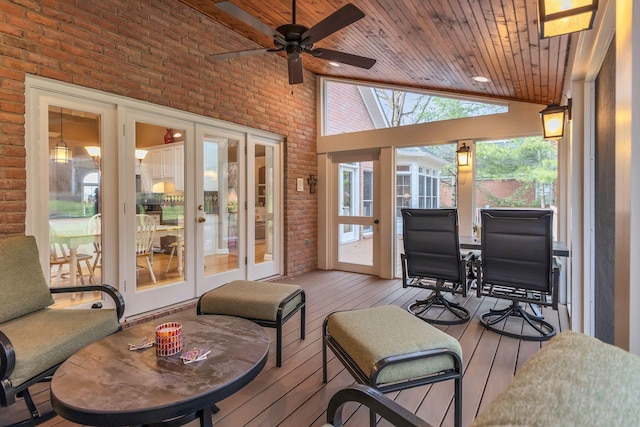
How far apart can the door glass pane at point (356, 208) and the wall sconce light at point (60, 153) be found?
3.69 metres

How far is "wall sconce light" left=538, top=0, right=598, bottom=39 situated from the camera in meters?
1.19

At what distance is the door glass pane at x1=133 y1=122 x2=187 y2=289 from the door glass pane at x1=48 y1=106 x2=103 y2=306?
0.38 metres

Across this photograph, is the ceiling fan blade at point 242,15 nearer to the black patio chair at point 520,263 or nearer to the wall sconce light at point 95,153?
the wall sconce light at point 95,153

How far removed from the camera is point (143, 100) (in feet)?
10.7

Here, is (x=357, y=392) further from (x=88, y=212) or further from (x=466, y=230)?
(x=466, y=230)

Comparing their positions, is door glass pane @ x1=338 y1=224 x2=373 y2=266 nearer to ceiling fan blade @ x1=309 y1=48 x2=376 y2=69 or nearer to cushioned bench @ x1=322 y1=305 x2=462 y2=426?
ceiling fan blade @ x1=309 y1=48 x2=376 y2=69

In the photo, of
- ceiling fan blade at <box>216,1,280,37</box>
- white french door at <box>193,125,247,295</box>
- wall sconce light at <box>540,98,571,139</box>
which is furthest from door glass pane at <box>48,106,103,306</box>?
wall sconce light at <box>540,98,571,139</box>

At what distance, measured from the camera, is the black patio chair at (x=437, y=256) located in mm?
3150

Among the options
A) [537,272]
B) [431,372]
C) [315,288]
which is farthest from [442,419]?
[315,288]

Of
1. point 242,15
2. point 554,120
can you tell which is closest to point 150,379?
point 242,15

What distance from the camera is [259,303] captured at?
2.44 m

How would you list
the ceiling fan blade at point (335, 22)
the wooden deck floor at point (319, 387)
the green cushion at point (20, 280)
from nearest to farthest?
the wooden deck floor at point (319, 387) < the green cushion at point (20, 280) < the ceiling fan blade at point (335, 22)

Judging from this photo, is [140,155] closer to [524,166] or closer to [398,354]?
[398,354]

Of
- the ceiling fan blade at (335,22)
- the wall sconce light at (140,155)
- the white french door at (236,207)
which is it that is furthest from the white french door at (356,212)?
the wall sconce light at (140,155)
